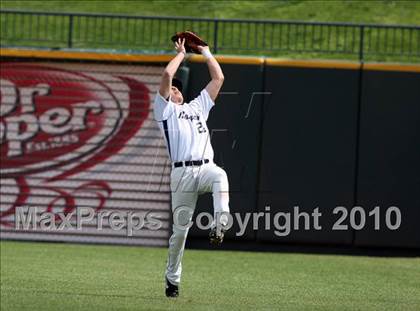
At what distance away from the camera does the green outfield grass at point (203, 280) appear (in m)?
9.81

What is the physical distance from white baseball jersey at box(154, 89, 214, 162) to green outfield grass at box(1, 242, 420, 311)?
1.50m

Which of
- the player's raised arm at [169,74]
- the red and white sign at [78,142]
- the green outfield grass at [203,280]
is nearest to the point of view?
the green outfield grass at [203,280]

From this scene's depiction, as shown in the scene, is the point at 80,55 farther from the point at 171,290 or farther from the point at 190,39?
the point at 171,290

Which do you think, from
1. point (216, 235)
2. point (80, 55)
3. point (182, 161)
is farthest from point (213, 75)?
point (80, 55)

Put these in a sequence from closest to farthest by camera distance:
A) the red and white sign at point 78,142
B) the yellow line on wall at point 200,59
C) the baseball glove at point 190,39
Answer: the baseball glove at point 190,39, the yellow line on wall at point 200,59, the red and white sign at point 78,142

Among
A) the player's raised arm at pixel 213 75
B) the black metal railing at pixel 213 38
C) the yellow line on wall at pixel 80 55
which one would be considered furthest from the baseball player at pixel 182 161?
the black metal railing at pixel 213 38

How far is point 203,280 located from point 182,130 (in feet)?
9.00

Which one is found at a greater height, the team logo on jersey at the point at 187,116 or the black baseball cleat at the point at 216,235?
the team logo on jersey at the point at 187,116

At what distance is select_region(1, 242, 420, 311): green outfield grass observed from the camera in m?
9.81

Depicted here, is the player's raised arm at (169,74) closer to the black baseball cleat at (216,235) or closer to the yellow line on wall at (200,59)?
the black baseball cleat at (216,235)

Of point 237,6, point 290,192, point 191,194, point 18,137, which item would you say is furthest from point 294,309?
point 237,6

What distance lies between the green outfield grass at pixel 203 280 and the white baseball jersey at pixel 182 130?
1.50m

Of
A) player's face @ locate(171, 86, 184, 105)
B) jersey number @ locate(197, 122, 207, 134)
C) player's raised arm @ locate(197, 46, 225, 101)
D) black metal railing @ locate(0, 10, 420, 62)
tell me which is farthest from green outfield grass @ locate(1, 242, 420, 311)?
black metal railing @ locate(0, 10, 420, 62)

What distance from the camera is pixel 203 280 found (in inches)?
489
